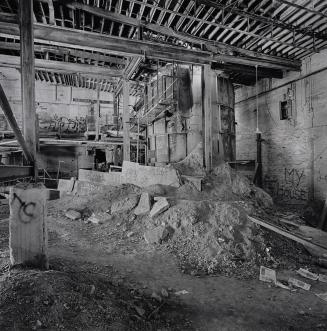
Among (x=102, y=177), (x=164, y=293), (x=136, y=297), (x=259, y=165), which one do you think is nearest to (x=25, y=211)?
(x=136, y=297)

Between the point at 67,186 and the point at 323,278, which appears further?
the point at 67,186

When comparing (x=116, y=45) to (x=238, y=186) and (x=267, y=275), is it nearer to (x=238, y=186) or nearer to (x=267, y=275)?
(x=238, y=186)

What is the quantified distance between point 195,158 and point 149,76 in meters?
6.49

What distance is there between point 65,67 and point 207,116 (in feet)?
22.6

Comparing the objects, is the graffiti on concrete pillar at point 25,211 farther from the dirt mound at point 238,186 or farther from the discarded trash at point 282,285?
the dirt mound at point 238,186

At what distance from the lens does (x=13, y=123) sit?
351cm

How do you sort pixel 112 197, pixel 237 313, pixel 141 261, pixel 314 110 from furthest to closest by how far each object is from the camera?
pixel 314 110
pixel 112 197
pixel 141 261
pixel 237 313

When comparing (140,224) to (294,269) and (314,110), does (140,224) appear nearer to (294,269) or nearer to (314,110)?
(294,269)

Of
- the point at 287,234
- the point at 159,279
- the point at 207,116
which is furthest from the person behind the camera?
the point at 207,116

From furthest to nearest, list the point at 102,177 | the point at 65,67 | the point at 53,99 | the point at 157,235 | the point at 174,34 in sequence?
the point at 53,99 < the point at 65,67 < the point at 102,177 < the point at 174,34 < the point at 157,235

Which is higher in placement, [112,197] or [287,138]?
[287,138]

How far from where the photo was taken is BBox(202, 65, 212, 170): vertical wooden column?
9781 millimetres

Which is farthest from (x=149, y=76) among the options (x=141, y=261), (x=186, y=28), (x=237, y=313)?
(x=237, y=313)

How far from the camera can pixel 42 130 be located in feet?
52.8
